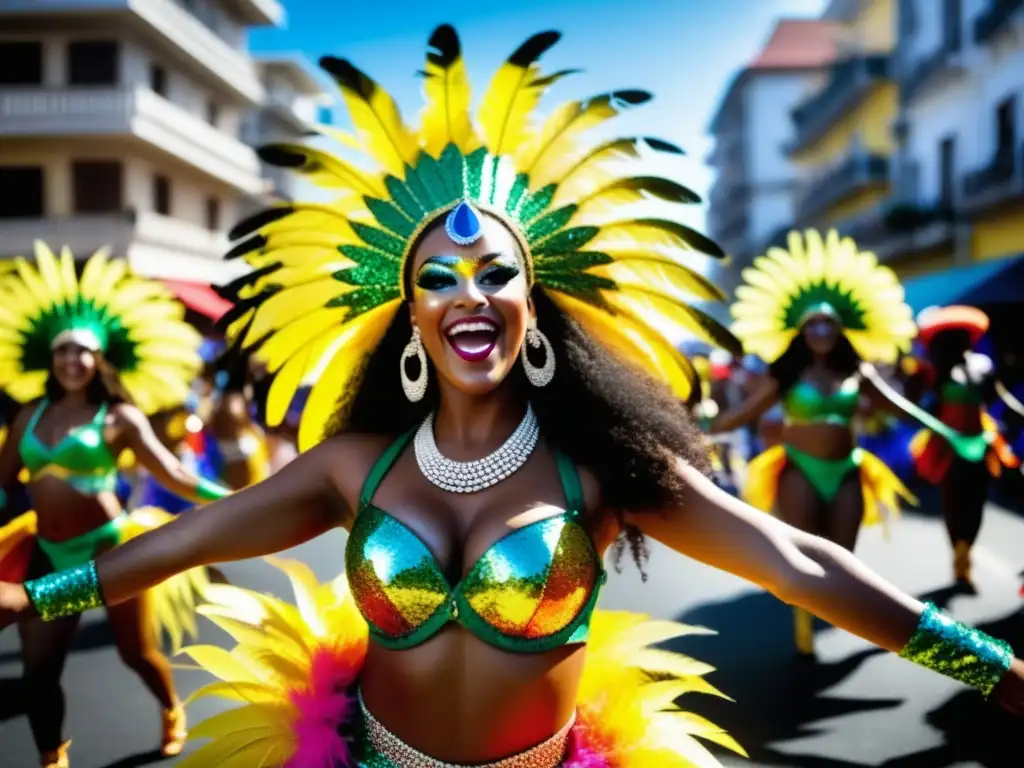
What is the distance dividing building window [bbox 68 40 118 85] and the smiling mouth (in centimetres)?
2220

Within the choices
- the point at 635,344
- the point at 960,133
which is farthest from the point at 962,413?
the point at 960,133

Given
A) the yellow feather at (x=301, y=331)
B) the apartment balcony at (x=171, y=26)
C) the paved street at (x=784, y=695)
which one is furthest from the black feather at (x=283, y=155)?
the apartment balcony at (x=171, y=26)

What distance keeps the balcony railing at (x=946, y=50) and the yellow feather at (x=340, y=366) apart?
2139 centimetres

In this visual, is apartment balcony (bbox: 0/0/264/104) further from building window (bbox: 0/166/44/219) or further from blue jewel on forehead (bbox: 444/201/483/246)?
blue jewel on forehead (bbox: 444/201/483/246)

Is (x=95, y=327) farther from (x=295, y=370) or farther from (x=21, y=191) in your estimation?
(x=21, y=191)

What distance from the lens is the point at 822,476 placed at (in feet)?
18.5

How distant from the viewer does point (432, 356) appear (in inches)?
95.3

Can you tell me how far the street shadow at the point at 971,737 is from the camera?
4410mm

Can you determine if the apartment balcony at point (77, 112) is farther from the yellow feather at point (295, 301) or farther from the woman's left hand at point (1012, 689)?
the woman's left hand at point (1012, 689)

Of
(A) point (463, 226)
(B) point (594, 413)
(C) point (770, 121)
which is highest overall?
(C) point (770, 121)

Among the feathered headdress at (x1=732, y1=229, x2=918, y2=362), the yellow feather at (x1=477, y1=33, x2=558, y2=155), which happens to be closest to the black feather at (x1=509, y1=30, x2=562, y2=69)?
the yellow feather at (x1=477, y1=33, x2=558, y2=155)

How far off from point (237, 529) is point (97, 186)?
845 inches

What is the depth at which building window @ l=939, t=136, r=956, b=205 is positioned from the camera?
73.5 feet

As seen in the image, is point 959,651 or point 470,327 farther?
point 470,327
